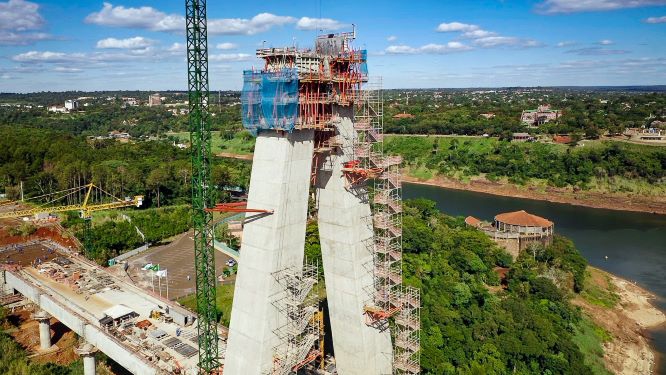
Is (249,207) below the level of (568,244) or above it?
above

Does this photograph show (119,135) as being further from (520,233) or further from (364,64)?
(364,64)

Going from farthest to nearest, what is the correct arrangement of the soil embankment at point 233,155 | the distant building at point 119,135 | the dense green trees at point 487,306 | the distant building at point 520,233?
the distant building at point 119,135
the soil embankment at point 233,155
the distant building at point 520,233
the dense green trees at point 487,306

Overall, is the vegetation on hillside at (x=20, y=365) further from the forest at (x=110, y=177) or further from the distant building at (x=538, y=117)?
the distant building at (x=538, y=117)

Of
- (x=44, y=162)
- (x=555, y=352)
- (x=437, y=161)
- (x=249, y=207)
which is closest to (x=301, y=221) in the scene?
(x=249, y=207)

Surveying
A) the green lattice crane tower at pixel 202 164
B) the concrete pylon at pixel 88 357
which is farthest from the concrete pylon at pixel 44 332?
the green lattice crane tower at pixel 202 164

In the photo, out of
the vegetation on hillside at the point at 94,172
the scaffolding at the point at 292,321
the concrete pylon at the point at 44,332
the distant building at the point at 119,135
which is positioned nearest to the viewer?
the scaffolding at the point at 292,321

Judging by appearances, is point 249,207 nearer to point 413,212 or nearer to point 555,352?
point 555,352

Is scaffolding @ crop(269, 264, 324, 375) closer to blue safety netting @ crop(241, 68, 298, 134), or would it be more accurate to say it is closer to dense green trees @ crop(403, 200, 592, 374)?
blue safety netting @ crop(241, 68, 298, 134)

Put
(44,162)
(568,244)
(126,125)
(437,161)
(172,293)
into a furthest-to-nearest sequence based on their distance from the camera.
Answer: (126,125) < (437,161) < (44,162) < (568,244) < (172,293)
